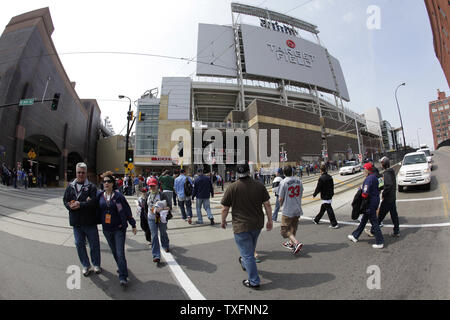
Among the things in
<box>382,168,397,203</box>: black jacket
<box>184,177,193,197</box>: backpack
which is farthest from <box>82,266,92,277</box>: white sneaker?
<box>382,168,397,203</box>: black jacket

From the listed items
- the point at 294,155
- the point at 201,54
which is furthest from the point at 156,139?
the point at 294,155

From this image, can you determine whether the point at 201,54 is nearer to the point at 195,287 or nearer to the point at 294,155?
the point at 294,155

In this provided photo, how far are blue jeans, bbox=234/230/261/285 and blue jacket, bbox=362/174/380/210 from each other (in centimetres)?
286

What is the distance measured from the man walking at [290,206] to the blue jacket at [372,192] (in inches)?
54.1

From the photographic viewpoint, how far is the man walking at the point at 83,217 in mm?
3316

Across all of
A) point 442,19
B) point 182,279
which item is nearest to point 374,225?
point 182,279

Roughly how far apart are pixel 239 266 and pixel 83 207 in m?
2.98

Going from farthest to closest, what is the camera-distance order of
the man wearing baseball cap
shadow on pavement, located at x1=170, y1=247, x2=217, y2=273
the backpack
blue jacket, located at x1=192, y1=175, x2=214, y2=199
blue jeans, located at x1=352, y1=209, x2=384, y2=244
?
the backpack → blue jacket, located at x1=192, y1=175, x2=214, y2=199 → the man wearing baseball cap → blue jeans, located at x1=352, y1=209, x2=384, y2=244 → shadow on pavement, located at x1=170, y1=247, x2=217, y2=273

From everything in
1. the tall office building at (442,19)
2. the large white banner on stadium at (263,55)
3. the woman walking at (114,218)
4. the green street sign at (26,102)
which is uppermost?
the large white banner on stadium at (263,55)

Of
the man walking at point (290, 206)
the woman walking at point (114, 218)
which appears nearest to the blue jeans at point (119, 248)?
the woman walking at point (114, 218)

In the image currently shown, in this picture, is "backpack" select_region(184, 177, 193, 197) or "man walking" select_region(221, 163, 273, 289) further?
"backpack" select_region(184, 177, 193, 197)

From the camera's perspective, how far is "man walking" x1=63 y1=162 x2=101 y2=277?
332 cm

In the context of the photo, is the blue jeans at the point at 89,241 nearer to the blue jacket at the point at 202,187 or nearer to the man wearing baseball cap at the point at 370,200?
the blue jacket at the point at 202,187

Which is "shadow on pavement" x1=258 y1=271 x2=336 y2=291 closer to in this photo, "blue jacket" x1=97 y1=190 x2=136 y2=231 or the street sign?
"blue jacket" x1=97 y1=190 x2=136 y2=231
